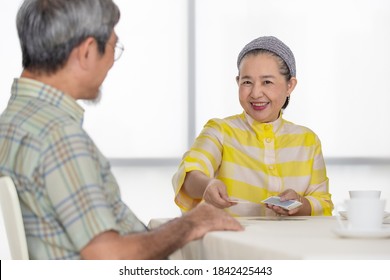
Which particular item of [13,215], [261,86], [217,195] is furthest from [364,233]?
[261,86]

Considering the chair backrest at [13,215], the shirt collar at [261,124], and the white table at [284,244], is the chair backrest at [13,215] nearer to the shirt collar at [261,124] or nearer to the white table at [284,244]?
the white table at [284,244]

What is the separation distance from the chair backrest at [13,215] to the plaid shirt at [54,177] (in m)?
0.03

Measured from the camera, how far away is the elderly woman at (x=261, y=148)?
97.9 inches

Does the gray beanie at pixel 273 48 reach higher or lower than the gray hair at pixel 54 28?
lower

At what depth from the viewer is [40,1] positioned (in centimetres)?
154

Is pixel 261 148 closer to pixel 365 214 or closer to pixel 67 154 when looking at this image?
pixel 365 214

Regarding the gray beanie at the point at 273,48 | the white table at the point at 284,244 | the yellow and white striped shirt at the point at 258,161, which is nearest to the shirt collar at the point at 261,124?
the yellow and white striped shirt at the point at 258,161

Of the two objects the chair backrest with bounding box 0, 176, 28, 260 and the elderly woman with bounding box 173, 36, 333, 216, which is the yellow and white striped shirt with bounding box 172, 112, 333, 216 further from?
the chair backrest with bounding box 0, 176, 28, 260

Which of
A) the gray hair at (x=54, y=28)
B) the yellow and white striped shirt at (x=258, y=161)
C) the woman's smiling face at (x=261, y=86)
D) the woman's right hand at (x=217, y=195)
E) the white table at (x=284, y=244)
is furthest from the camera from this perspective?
the woman's smiling face at (x=261, y=86)

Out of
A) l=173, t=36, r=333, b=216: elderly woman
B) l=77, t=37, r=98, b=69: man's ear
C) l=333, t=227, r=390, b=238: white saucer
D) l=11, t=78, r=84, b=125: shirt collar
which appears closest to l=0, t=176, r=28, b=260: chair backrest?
l=11, t=78, r=84, b=125: shirt collar

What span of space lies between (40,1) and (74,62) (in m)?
0.14

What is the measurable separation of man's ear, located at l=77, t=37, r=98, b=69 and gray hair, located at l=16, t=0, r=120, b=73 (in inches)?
0.4
